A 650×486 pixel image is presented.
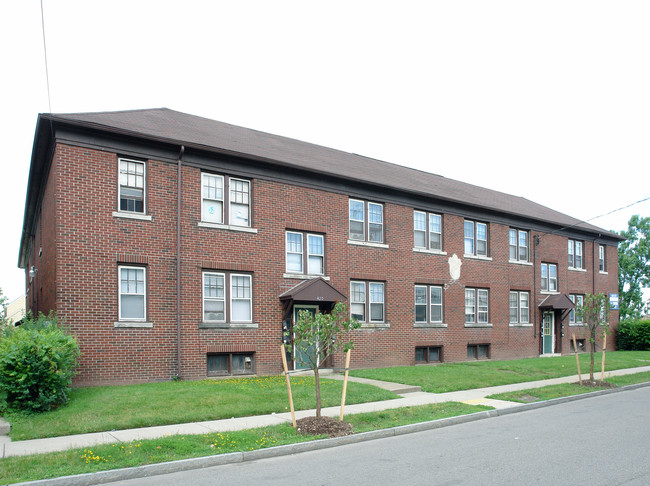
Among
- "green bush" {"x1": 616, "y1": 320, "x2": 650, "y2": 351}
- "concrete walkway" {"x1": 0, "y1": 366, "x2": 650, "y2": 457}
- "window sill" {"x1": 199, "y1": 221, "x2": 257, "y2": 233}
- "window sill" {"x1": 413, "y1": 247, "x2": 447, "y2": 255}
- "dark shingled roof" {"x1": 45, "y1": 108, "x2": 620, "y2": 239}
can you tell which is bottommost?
"green bush" {"x1": 616, "y1": 320, "x2": 650, "y2": 351}

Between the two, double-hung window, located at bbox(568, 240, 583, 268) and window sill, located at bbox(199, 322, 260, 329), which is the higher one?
double-hung window, located at bbox(568, 240, 583, 268)

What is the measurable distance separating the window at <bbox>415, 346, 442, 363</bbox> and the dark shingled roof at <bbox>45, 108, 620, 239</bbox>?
20.4 feet

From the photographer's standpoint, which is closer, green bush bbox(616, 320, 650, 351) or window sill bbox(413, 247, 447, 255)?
window sill bbox(413, 247, 447, 255)

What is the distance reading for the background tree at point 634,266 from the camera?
2026 inches

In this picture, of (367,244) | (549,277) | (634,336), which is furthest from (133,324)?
(634,336)

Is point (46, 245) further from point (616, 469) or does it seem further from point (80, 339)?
point (616, 469)

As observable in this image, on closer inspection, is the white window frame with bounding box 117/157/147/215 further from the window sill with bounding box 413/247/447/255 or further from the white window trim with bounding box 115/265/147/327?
the window sill with bounding box 413/247/447/255

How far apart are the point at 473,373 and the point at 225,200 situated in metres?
9.89

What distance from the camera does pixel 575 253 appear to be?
32562 millimetres

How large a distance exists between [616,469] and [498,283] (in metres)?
19.7

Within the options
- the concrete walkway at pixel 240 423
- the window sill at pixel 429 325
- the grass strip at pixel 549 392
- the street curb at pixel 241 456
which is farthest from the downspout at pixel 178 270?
the window sill at pixel 429 325

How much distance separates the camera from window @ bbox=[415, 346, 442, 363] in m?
22.9

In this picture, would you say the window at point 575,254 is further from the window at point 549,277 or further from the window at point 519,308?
the window at point 519,308

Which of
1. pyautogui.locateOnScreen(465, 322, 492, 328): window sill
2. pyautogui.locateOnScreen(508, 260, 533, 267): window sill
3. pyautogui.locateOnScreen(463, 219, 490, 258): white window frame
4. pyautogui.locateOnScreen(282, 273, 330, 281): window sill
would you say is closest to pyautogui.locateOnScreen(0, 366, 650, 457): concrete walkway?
pyautogui.locateOnScreen(282, 273, 330, 281): window sill
